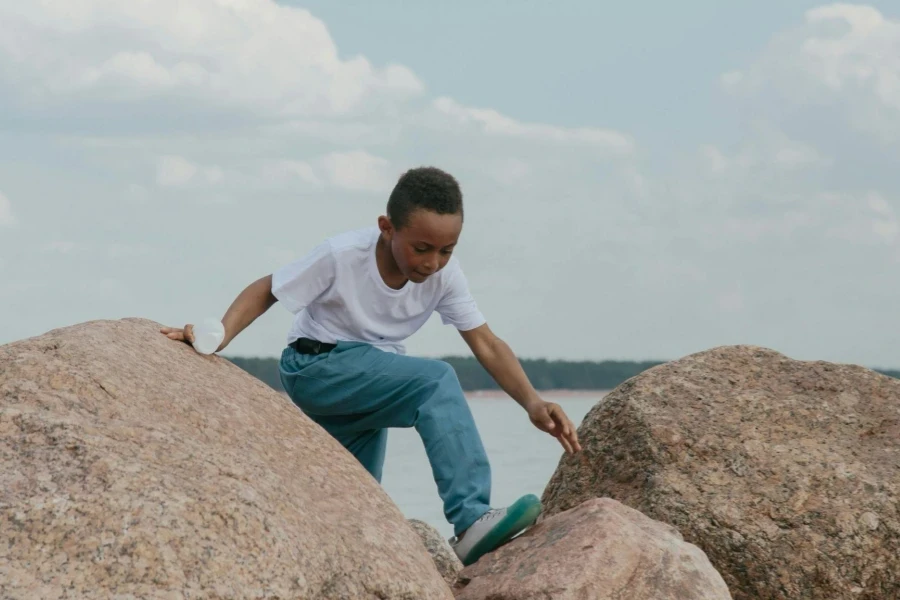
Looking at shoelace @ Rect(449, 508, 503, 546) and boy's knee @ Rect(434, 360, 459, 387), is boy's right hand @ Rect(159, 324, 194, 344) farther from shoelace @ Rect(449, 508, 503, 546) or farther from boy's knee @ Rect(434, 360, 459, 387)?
shoelace @ Rect(449, 508, 503, 546)

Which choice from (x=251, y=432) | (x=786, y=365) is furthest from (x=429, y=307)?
(x=786, y=365)

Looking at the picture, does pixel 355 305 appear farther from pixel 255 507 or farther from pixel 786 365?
pixel 786 365

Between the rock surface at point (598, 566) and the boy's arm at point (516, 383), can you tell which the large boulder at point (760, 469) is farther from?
the rock surface at point (598, 566)

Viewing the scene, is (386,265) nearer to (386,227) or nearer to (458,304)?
(386,227)

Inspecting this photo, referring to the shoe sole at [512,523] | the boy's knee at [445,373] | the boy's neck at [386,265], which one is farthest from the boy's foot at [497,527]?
the boy's neck at [386,265]

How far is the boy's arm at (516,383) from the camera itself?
567 cm

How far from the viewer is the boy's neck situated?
19.3 feet

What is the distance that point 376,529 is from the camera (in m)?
4.23

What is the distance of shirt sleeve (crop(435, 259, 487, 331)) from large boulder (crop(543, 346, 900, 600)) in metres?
0.94

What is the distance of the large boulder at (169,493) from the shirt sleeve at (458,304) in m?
1.43

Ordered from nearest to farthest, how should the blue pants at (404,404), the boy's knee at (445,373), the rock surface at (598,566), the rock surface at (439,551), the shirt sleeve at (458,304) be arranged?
Answer: the rock surface at (598,566) < the blue pants at (404,404) < the boy's knee at (445,373) < the shirt sleeve at (458,304) < the rock surface at (439,551)

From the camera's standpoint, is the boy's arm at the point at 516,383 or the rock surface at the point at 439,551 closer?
the boy's arm at the point at 516,383

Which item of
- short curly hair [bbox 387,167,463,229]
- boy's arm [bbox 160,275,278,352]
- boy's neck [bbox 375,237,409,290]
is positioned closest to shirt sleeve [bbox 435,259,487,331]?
boy's neck [bbox 375,237,409,290]

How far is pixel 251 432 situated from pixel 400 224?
1543 millimetres
